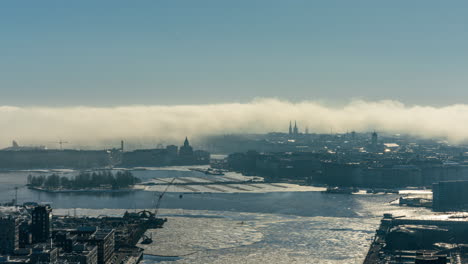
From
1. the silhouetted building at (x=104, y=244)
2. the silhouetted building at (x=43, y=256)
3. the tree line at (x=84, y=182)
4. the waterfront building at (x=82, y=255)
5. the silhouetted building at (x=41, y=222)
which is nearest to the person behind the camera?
the silhouetted building at (x=43, y=256)

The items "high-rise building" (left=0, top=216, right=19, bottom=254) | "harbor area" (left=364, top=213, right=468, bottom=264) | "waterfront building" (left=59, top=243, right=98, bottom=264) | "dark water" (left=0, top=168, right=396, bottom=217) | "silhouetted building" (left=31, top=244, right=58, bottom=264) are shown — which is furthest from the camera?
"dark water" (left=0, top=168, right=396, bottom=217)

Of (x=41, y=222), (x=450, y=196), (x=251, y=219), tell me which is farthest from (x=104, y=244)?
(x=450, y=196)

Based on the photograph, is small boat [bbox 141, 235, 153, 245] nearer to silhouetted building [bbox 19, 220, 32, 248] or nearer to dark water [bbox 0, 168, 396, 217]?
silhouetted building [bbox 19, 220, 32, 248]

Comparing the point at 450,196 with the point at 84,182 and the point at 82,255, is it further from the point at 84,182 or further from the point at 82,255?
the point at 84,182

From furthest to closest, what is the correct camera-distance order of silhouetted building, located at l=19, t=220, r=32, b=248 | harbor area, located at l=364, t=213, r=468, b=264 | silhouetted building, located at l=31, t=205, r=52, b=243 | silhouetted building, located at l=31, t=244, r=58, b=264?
silhouetted building, located at l=31, t=205, r=52, b=243 → silhouetted building, located at l=19, t=220, r=32, b=248 → harbor area, located at l=364, t=213, r=468, b=264 → silhouetted building, located at l=31, t=244, r=58, b=264

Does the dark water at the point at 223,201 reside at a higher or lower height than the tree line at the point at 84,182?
lower

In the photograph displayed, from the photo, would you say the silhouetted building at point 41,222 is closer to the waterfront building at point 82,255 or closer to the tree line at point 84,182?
the waterfront building at point 82,255

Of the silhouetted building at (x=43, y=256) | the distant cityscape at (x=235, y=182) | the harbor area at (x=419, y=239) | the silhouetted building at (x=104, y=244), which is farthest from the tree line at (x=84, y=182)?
the silhouetted building at (x=43, y=256)

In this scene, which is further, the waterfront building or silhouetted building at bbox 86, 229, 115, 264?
silhouetted building at bbox 86, 229, 115, 264

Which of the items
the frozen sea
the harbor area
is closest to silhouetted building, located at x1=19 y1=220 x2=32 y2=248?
the frozen sea
